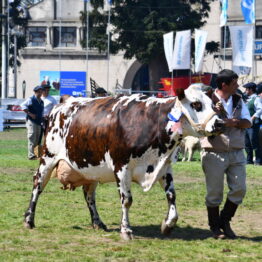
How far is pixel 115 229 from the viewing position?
1077 centimetres

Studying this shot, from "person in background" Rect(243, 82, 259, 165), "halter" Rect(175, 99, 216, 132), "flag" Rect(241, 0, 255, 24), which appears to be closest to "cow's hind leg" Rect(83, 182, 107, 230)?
"halter" Rect(175, 99, 216, 132)

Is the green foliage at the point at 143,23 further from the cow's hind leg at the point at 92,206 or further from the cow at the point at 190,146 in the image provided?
the cow's hind leg at the point at 92,206

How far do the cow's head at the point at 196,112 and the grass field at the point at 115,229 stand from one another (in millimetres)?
1294

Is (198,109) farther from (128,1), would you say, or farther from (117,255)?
(128,1)

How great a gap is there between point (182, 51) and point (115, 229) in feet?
110

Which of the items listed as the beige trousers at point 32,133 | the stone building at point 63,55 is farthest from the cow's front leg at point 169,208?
the stone building at point 63,55

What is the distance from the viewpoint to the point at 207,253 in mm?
Result: 8961

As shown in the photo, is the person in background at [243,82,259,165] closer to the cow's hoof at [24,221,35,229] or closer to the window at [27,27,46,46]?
the cow's hoof at [24,221,35,229]

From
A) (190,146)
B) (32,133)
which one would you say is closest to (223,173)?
(190,146)

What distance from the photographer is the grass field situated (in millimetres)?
8867

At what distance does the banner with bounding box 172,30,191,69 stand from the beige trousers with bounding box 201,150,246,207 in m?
33.9

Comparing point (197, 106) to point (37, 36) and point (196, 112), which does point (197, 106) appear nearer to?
point (196, 112)

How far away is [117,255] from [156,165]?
160 centimetres

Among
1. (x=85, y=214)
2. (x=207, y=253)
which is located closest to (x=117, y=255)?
(x=207, y=253)
